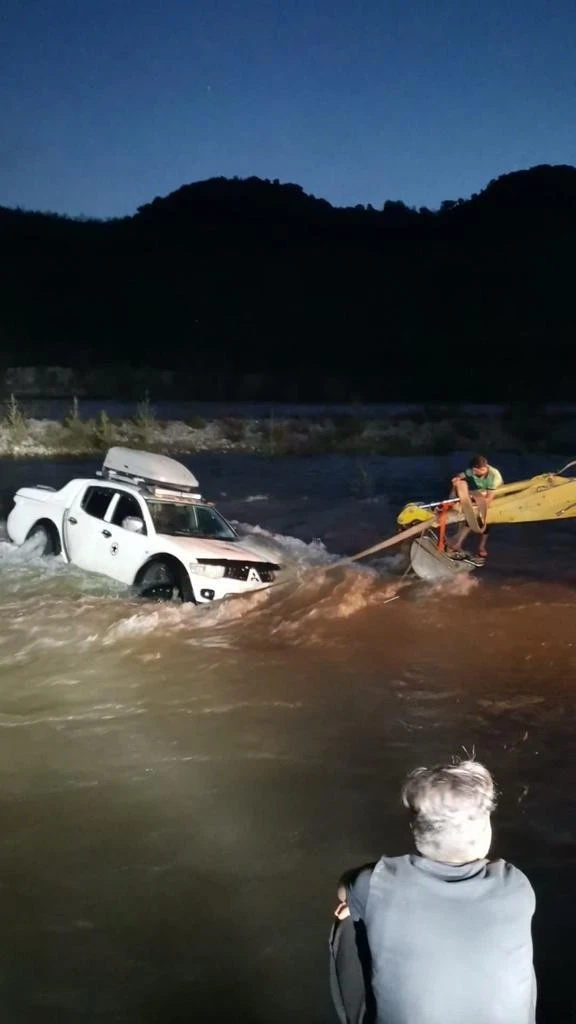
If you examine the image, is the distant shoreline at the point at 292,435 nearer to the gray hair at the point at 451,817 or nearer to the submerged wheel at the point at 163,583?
the submerged wheel at the point at 163,583

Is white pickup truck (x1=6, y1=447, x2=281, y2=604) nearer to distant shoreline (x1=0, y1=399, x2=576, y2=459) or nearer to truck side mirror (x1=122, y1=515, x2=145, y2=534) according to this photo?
truck side mirror (x1=122, y1=515, x2=145, y2=534)

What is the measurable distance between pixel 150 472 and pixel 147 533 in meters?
1.09

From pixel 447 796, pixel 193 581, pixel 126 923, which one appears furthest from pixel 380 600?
pixel 447 796

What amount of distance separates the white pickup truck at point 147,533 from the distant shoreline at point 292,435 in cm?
1648

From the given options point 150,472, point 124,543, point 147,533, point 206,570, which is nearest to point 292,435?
point 150,472

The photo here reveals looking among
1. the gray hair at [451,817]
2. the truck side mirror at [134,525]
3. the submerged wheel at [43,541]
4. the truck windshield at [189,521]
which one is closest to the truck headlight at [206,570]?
the truck windshield at [189,521]

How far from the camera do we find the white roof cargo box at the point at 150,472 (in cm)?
1251

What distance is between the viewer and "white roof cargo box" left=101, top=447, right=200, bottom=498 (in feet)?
41.0

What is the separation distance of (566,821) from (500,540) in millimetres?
11666

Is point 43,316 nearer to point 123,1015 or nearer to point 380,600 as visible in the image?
point 380,600

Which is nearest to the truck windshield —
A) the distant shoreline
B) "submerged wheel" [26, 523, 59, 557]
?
"submerged wheel" [26, 523, 59, 557]

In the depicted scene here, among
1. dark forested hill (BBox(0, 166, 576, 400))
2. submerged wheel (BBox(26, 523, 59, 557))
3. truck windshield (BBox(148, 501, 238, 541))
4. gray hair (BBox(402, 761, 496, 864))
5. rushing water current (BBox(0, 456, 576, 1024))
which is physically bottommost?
rushing water current (BBox(0, 456, 576, 1024))

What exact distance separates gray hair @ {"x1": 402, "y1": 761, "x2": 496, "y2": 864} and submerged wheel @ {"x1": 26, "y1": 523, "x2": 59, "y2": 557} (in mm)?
10552

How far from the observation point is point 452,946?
2.91 meters
